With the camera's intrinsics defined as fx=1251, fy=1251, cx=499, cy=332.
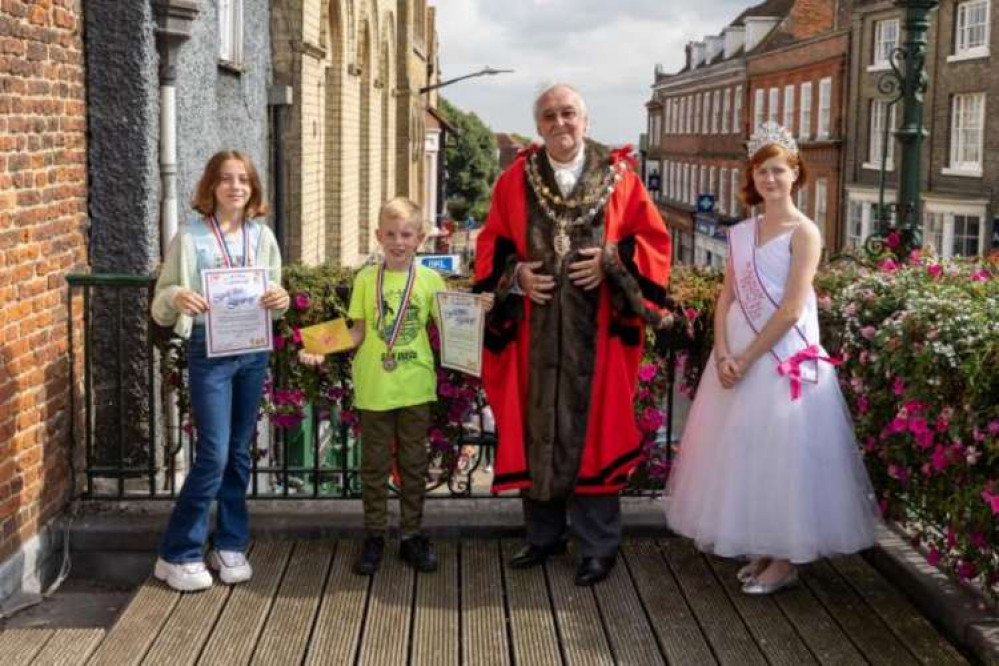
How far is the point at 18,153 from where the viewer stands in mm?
5375

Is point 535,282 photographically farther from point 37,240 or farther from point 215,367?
point 37,240

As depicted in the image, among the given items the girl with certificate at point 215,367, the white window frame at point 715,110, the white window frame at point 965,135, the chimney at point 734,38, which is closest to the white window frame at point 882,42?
the white window frame at point 965,135

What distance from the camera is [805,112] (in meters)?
41.6

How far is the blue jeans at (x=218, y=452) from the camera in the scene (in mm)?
5004

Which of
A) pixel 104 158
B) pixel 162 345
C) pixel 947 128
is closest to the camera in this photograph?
pixel 162 345

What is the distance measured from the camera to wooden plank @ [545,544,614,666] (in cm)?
453

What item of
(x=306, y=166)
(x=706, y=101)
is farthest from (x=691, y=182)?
(x=306, y=166)

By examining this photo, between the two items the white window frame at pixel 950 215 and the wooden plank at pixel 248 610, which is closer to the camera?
the wooden plank at pixel 248 610

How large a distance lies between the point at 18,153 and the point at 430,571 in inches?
99.2

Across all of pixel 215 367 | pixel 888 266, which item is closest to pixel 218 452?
pixel 215 367

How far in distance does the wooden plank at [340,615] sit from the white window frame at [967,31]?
1103 inches

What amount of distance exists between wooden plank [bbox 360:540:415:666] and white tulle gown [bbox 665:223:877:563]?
4.02 feet

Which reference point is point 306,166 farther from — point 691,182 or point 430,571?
point 691,182

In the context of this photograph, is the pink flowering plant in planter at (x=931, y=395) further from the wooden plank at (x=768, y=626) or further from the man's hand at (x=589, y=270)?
the man's hand at (x=589, y=270)
